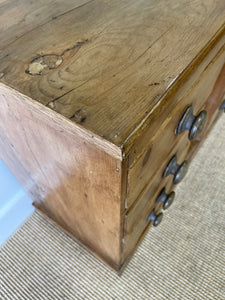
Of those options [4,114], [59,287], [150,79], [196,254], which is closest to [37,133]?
[4,114]

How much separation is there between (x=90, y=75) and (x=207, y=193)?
0.79 m

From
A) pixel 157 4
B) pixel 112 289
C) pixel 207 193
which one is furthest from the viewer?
pixel 207 193

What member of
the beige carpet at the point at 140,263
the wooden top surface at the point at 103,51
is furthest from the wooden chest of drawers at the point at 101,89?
the beige carpet at the point at 140,263

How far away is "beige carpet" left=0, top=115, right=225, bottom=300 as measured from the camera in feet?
2.50

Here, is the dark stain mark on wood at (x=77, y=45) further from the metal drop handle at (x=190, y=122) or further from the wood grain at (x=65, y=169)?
the metal drop handle at (x=190, y=122)

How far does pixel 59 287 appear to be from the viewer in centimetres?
77

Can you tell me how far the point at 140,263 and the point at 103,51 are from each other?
68 cm

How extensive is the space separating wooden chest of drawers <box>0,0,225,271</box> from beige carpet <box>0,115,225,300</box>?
0.27 meters

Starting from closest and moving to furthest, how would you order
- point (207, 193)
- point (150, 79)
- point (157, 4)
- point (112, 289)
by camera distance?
point (150, 79) → point (157, 4) → point (112, 289) → point (207, 193)

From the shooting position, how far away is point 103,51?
40 cm

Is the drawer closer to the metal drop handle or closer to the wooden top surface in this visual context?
the metal drop handle

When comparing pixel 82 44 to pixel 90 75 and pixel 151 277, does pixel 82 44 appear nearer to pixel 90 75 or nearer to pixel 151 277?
pixel 90 75

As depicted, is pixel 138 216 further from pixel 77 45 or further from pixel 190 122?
pixel 77 45

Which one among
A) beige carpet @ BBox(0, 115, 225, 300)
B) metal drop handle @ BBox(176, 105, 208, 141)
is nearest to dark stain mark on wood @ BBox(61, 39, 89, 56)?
metal drop handle @ BBox(176, 105, 208, 141)
